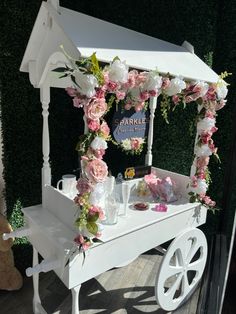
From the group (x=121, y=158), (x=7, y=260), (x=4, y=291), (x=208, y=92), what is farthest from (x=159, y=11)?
(x=4, y=291)

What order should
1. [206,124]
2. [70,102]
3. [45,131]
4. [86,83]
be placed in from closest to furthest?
[86,83] < [45,131] < [206,124] < [70,102]

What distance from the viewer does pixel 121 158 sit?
3.81m

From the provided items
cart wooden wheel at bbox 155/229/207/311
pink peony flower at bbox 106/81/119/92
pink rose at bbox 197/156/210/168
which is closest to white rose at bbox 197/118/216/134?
pink rose at bbox 197/156/210/168

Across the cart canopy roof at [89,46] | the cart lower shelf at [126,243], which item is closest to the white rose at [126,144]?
the cart lower shelf at [126,243]

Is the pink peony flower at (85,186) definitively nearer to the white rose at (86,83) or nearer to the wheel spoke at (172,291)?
the white rose at (86,83)

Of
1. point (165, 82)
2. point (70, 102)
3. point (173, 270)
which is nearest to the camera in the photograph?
point (165, 82)

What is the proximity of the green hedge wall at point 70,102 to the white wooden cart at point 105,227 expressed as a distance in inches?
18.2

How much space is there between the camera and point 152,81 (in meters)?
1.98

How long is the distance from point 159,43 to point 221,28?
1.35 metres

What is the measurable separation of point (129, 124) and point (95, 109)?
1.47m

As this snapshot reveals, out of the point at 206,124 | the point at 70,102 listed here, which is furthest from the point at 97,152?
the point at 70,102

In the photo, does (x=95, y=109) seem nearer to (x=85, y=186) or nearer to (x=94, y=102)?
(x=94, y=102)

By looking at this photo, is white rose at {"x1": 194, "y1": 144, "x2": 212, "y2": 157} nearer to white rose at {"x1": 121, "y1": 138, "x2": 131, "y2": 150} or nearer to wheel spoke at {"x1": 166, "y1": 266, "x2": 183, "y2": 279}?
white rose at {"x1": 121, "y1": 138, "x2": 131, "y2": 150}

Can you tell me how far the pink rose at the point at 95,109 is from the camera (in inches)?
63.1
